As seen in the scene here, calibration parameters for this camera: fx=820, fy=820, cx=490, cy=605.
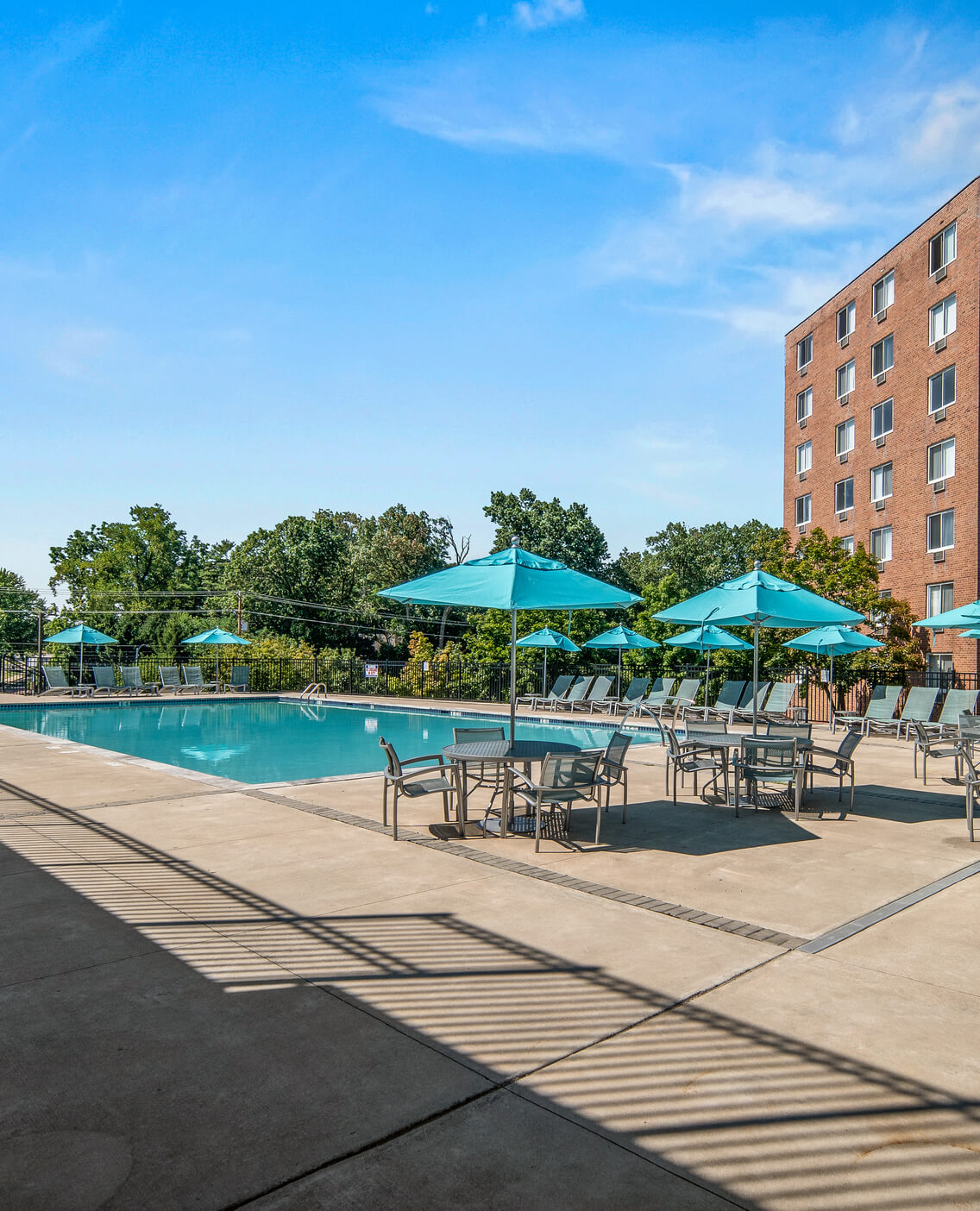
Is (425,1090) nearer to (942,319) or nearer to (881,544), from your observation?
(942,319)

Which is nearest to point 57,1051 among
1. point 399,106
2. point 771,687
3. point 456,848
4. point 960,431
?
point 456,848

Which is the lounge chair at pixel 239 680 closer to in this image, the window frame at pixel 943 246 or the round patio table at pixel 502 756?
the round patio table at pixel 502 756

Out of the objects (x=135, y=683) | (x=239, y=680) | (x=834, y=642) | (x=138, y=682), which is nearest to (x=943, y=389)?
(x=834, y=642)

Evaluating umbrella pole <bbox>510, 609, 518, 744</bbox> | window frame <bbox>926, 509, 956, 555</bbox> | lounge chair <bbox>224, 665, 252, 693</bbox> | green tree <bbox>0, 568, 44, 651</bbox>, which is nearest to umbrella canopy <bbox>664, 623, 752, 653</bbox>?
window frame <bbox>926, 509, 956, 555</bbox>

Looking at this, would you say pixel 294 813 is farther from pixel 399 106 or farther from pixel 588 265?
pixel 588 265

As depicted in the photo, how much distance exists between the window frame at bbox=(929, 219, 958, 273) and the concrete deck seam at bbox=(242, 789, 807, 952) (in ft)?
79.5

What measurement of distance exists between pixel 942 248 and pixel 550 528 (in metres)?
21.4

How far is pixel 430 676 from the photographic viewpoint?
27.4 m

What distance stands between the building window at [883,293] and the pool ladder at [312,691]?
22.8 m

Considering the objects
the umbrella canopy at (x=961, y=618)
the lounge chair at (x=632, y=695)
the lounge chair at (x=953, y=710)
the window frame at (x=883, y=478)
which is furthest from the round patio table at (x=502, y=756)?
the window frame at (x=883, y=478)

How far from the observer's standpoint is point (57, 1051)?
3.23m

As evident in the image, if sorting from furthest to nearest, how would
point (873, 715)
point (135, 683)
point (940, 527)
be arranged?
point (135, 683), point (940, 527), point (873, 715)

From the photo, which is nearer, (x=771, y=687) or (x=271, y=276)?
(x=271, y=276)

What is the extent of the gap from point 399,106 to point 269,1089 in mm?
12225
